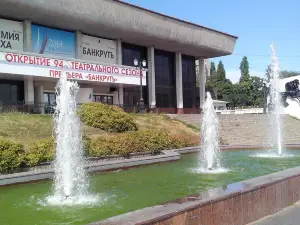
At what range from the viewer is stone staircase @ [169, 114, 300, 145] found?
2368 centimetres

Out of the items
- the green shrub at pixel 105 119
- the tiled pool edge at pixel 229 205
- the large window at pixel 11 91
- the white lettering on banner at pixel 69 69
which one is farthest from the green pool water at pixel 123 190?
the large window at pixel 11 91

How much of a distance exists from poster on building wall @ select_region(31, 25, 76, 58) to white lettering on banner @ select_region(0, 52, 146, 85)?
254 centimetres

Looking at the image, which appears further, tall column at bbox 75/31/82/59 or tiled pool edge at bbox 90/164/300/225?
tall column at bbox 75/31/82/59

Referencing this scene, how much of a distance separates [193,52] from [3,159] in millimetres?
31665

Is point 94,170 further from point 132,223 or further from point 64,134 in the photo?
point 132,223

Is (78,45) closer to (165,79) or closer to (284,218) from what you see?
(165,79)

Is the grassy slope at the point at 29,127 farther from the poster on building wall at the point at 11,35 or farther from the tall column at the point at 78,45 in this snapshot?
the tall column at the point at 78,45

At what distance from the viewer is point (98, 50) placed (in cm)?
3247

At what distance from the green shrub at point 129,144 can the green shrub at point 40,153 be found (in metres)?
1.56

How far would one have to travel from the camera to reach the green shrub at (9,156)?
10523 mm

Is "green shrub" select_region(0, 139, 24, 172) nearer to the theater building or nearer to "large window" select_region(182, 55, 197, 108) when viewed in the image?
the theater building

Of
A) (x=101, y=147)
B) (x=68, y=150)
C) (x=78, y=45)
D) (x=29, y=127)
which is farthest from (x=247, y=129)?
(x=68, y=150)

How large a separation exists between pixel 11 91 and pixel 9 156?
18.3 meters

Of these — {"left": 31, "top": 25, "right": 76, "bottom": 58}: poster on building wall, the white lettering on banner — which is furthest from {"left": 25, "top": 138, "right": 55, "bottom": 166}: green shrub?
{"left": 31, "top": 25, "right": 76, "bottom": 58}: poster on building wall
